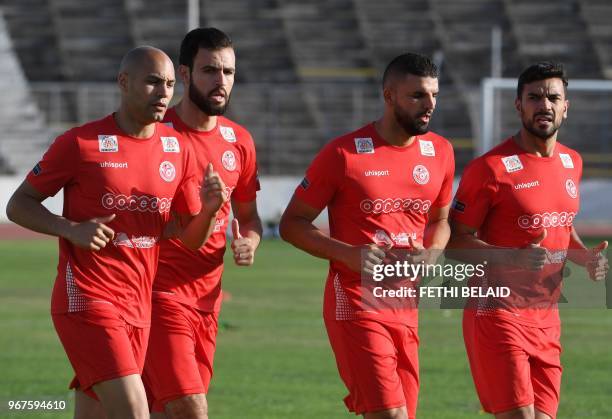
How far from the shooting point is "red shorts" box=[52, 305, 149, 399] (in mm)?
7133

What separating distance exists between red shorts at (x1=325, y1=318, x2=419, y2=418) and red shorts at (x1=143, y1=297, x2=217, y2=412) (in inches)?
30.5

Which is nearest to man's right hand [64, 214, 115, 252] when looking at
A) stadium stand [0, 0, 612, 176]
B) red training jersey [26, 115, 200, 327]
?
red training jersey [26, 115, 200, 327]

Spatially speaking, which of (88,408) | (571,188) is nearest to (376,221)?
(571,188)

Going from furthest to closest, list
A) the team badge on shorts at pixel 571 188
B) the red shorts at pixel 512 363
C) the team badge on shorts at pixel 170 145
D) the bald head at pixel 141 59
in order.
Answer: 1. the team badge on shorts at pixel 571 188
2. the red shorts at pixel 512 363
3. the team badge on shorts at pixel 170 145
4. the bald head at pixel 141 59

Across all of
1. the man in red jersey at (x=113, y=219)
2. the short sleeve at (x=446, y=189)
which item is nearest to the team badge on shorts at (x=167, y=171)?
the man in red jersey at (x=113, y=219)

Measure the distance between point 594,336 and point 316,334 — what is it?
Answer: 10.5ft

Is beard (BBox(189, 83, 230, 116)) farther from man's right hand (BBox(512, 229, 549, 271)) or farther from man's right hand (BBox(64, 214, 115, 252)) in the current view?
man's right hand (BBox(512, 229, 549, 271))

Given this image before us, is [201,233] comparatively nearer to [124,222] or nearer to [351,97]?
[124,222]

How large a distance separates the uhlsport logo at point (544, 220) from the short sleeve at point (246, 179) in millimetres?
1559

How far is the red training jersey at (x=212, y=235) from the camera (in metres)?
7.96

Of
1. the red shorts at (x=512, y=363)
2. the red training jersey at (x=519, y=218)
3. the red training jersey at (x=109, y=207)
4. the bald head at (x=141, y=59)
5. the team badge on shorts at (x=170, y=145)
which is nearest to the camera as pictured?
the red training jersey at (x=109, y=207)

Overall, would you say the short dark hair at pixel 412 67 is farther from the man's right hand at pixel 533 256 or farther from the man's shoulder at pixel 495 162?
the man's right hand at pixel 533 256

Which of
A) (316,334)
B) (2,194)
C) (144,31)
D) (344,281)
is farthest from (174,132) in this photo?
(144,31)

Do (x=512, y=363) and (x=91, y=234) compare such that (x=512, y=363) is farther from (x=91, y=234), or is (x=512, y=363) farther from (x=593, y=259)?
(x=91, y=234)
